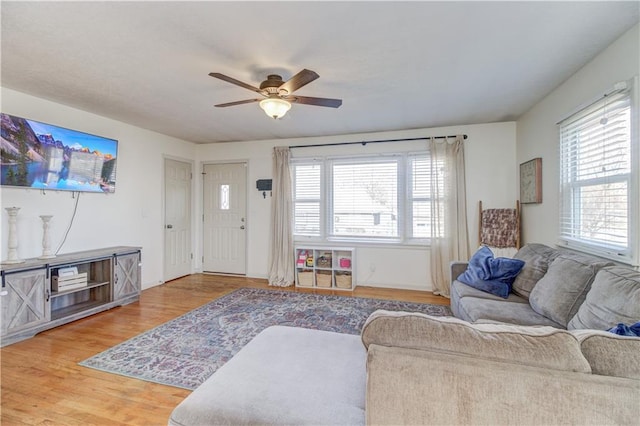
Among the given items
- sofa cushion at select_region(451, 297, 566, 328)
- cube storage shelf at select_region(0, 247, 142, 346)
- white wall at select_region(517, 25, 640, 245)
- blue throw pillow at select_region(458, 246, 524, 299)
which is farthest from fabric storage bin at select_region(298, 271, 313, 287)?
white wall at select_region(517, 25, 640, 245)

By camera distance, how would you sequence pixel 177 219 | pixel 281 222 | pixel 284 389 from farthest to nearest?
pixel 177 219
pixel 281 222
pixel 284 389

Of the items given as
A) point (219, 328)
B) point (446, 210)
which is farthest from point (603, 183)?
point (219, 328)

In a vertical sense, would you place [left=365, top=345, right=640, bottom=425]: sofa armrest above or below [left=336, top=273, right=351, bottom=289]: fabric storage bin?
above

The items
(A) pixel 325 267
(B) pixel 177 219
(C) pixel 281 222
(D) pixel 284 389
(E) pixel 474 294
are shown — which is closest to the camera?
(D) pixel 284 389

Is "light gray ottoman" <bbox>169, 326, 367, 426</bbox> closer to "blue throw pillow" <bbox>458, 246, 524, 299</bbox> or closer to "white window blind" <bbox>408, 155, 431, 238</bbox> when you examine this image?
"blue throw pillow" <bbox>458, 246, 524, 299</bbox>

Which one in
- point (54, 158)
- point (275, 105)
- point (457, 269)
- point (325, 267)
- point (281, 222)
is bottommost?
point (325, 267)

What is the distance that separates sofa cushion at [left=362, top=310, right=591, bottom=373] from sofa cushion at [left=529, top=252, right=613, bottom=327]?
1385 mm

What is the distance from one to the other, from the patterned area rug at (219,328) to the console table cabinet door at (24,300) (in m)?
0.96

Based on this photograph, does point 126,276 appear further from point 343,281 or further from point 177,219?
point 343,281

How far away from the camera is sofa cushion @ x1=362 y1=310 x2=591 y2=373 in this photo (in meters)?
0.87

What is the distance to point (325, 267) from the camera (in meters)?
4.75

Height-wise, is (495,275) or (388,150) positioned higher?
(388,150)

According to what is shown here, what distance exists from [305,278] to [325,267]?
0.37 metres

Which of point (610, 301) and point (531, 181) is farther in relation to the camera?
point (531, 181)
